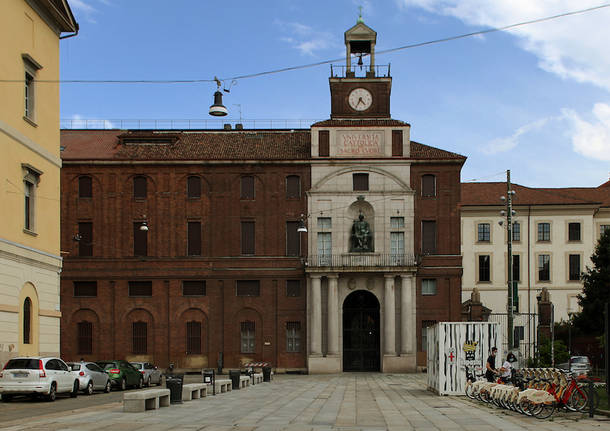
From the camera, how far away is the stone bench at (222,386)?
3425 cm

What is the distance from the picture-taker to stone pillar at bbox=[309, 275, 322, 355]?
5894 cm

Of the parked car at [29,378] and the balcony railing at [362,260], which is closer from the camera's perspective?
the parked car at [29,378]

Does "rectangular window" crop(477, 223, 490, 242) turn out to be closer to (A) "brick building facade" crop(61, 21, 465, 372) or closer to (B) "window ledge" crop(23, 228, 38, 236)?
(A) "brick building facade" crop(61, 21, 465, 372)

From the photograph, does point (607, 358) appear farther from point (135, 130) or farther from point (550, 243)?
point (550, 243)

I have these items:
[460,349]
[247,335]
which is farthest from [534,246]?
[460,349]

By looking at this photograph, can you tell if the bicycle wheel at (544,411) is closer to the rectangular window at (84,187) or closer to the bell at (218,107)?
the bell at (218,107)

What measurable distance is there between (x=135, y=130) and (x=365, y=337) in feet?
76.5

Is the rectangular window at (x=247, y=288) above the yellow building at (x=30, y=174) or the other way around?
the other way around

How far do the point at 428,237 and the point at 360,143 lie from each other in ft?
26.5

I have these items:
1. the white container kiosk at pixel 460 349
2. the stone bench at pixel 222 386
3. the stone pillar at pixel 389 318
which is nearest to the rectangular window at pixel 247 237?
the stone pillar at pixel 389 318

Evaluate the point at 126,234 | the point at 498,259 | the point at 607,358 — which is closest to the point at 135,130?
the point at 126,234

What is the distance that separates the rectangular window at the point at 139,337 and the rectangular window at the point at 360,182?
17392mm

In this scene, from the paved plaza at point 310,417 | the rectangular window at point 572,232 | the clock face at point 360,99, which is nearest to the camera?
the paved plaza at point 310,417

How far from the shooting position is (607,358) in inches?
956
